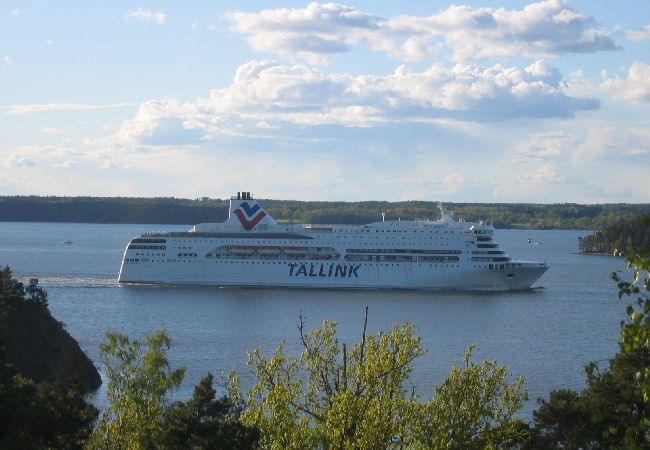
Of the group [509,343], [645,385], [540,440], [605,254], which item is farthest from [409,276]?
[605,254]

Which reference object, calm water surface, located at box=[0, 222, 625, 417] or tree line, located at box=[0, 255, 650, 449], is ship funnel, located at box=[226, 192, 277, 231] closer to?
calm water surface, located at box=[0, 222, 625, 417]

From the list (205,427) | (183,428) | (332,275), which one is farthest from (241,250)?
(205,427)

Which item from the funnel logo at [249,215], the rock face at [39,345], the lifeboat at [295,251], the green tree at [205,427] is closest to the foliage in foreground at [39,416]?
the green tree at [205,427]

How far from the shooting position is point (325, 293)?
52.9 meters

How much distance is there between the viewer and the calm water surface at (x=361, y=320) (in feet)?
98.0

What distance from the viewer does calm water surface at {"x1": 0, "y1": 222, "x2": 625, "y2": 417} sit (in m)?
29.9

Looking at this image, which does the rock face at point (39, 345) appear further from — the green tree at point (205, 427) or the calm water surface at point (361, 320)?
the green tree at point (205, 427)

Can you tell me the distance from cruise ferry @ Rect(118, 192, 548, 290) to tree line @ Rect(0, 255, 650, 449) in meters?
37.5

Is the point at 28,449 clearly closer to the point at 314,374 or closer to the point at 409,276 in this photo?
the point at 314,374

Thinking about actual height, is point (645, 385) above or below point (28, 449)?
above

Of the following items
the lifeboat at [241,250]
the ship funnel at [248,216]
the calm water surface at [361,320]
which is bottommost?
the calm water surface at [361,320]

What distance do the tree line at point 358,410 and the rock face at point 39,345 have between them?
28.9ft

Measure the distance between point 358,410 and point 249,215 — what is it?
162ft

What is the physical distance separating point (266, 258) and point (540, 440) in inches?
1630
